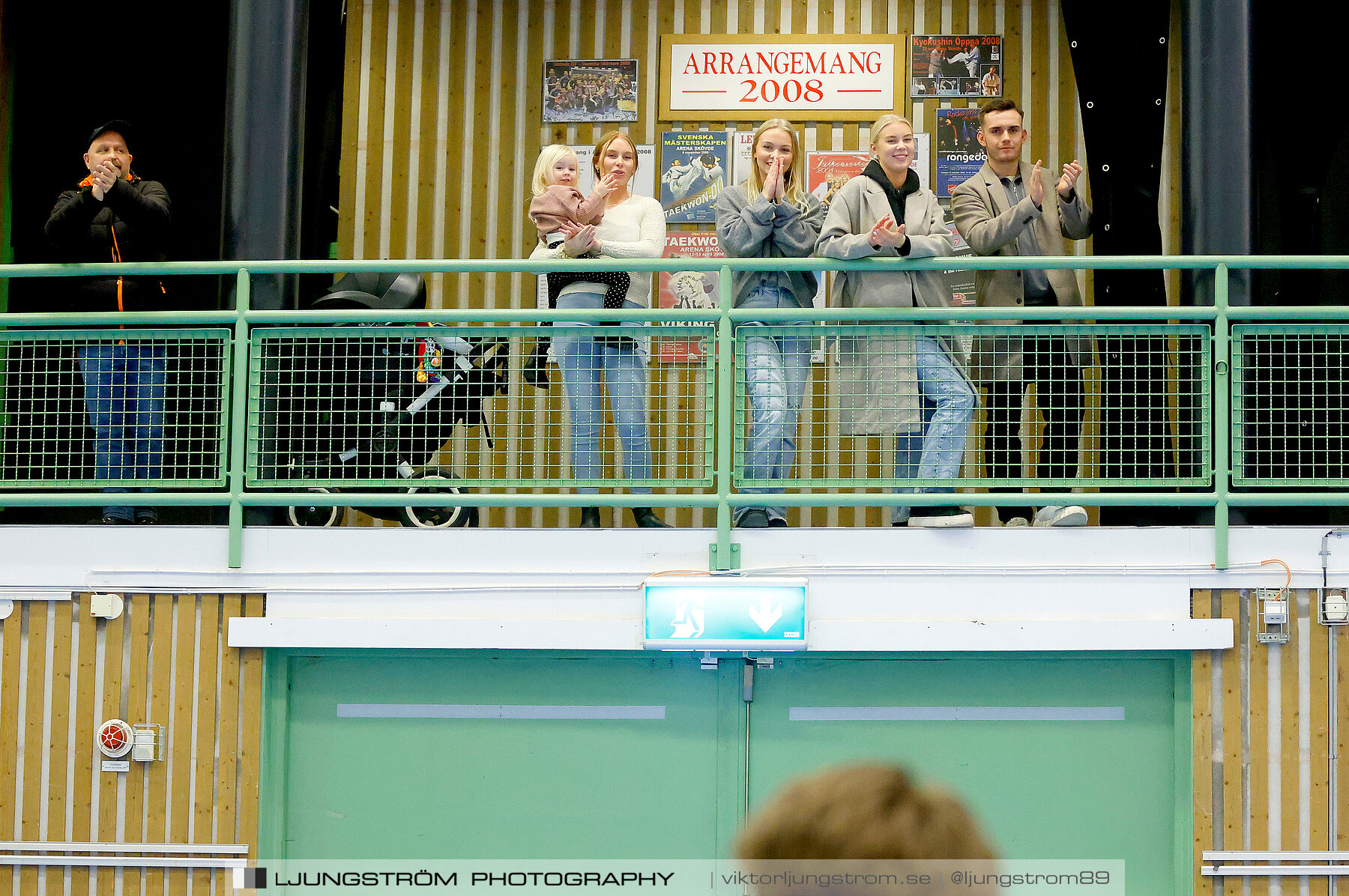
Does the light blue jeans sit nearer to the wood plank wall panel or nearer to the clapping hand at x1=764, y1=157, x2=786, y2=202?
the clapping hand at x1=764, y1=157, x2=786, y2=202

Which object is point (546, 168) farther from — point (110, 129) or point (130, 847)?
point (130, 847)

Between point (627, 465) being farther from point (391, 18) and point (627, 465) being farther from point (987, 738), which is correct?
point (391, 18)

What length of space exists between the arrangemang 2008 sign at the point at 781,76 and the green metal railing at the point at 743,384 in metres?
2.73

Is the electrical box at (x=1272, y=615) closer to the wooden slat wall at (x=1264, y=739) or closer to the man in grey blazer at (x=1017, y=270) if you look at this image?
the wooden slat wall at (x=1264, y=739)

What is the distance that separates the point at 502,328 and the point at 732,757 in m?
2.03

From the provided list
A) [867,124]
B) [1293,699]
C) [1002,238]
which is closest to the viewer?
[1293,699]

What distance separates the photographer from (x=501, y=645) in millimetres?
5230

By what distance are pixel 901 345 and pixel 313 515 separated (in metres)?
2.85

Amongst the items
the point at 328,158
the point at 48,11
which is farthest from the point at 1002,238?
the point at 48,11

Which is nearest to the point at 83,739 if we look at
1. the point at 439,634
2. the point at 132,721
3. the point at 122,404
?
the point at 132,721

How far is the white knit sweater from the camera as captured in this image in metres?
5.62

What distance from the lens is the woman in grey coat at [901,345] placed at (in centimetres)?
528

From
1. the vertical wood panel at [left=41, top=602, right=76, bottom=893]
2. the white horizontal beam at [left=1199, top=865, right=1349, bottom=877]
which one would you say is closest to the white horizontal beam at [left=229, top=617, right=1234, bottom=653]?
the white horizontal beam at [left=1199, top=865, right=1349, bottom=877]

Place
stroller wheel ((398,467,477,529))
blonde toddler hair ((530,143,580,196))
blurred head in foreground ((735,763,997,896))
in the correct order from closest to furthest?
blurred head in foreground ((735,763,997,896)), blonde toddler hair ((530,143,580,196)), stroller wheel ((398,467,477,529))
